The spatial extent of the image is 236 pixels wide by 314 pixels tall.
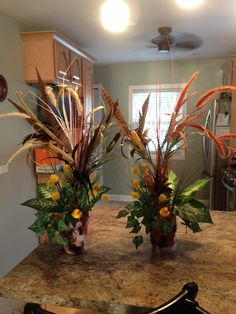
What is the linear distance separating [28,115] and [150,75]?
13.3ft

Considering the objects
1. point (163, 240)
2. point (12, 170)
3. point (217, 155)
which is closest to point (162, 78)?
point (217, 155)

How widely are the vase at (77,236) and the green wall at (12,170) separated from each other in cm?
158

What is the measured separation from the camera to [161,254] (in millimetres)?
1238

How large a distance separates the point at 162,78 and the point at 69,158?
404 centimetres

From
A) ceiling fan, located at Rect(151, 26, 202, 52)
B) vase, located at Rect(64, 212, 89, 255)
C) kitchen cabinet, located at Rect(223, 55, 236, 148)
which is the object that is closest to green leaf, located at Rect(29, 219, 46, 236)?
vase, located at Rect(64, 212, 89, 255)

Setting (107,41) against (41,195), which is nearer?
(41,195)

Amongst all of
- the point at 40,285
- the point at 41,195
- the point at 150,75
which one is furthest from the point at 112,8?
the point at 150,75

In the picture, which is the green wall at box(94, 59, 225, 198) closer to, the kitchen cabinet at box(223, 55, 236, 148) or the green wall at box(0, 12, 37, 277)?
the kitchen cabinet at box(223, 55, 236, 148)

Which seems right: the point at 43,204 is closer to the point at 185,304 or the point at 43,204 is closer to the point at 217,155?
the point at 185,304

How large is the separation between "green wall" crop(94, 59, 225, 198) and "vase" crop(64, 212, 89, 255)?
11.0ft

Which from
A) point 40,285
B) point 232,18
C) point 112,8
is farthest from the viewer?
point 232,18

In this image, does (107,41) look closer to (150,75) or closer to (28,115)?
(150,75)

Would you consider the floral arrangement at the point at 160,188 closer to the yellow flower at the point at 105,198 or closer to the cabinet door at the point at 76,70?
the yellow flower at the point at 105,198

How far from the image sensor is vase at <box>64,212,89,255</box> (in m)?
1.20
